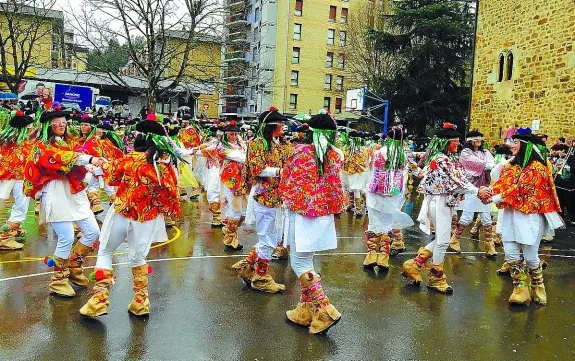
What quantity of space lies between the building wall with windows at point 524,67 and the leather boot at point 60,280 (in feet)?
50.1

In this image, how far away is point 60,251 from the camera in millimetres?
5625

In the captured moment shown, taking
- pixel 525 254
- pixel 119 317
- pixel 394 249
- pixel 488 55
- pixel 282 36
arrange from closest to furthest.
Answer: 1. pixel 119 317
2. pixel 525 254
3. pixel 394 249
4. pixel 488 55
5. pixel 282 36

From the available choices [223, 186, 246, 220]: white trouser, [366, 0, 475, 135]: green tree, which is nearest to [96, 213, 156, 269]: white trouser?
[223, 186, 246, 220]: white trouser

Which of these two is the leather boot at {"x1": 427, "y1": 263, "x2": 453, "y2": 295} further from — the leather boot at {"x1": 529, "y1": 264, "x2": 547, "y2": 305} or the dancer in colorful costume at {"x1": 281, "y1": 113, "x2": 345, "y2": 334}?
the dancer in colorful costume at {"x1": 281, "y1": 113, "x2": 345, "y2": 334}

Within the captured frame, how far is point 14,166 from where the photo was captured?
7.88 meters

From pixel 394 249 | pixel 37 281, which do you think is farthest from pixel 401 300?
pixel 37 281

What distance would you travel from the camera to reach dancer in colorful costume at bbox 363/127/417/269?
24.0 feet

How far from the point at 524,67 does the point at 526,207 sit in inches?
571

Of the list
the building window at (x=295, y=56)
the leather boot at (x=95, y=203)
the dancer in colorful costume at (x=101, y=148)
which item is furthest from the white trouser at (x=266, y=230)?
the building window at (x=295, y=56)

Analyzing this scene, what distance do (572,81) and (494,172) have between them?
10.7 metres

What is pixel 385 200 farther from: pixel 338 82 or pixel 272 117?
pixel 338 82

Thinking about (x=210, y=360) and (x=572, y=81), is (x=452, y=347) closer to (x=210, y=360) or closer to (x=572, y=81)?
(x=210, y=360)

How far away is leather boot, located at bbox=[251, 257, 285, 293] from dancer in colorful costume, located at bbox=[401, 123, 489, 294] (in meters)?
1.87

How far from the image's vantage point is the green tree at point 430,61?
29.8m
